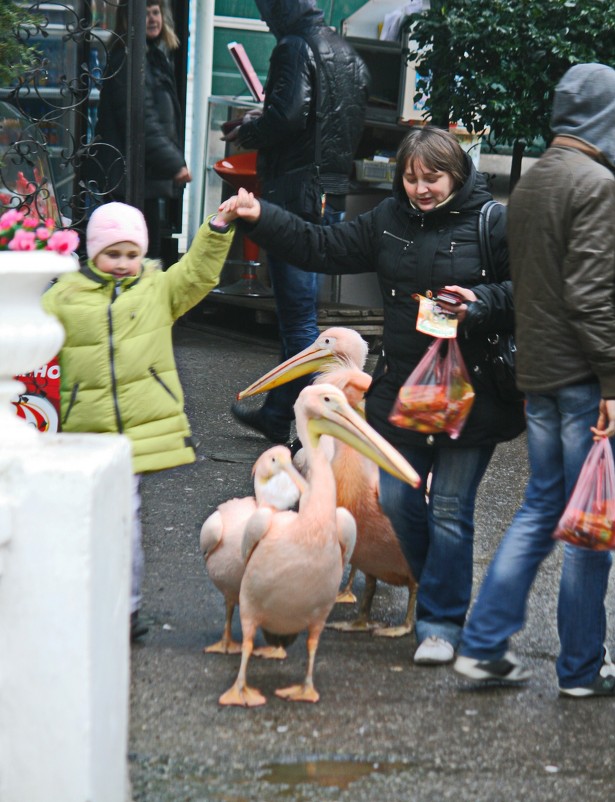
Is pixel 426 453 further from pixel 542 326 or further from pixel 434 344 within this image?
pixel 542 326

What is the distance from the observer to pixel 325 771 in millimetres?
3701

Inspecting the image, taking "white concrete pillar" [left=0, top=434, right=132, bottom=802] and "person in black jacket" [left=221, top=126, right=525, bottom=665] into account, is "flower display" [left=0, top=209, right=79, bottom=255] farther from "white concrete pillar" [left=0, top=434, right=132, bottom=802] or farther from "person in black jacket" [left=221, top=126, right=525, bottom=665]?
"person in black jacket" [left=221, top=126, right=525, bottom=665]

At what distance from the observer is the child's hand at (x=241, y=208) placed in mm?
4520

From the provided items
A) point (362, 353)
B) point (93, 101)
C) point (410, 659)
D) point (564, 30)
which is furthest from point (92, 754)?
point (564, 30)

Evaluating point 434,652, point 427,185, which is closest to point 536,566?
point 434,652

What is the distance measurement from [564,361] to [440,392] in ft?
1.53

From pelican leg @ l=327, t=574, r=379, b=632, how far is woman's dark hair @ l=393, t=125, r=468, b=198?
149 centimetres

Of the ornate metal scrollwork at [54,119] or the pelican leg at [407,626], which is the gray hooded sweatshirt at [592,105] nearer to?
the pelican leg at [407,626]

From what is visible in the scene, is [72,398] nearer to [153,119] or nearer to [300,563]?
[300,563]

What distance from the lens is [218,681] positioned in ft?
14.1

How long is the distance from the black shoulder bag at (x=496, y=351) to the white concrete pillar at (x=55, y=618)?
1.92 meters

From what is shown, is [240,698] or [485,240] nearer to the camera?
[240,698]

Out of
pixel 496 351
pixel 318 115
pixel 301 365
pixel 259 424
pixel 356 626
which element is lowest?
pixel 259 424

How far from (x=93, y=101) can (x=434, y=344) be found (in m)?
3.89
